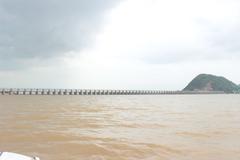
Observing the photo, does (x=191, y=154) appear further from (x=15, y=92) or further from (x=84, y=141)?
(x=15, y=92)

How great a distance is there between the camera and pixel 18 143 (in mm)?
10008

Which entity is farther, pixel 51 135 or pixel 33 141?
pixel 51 135

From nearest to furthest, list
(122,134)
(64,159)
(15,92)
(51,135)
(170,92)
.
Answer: (64,159)
(51,135)
(122,134)
(15,92)
(170,92)

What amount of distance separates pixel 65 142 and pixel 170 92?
12300cm

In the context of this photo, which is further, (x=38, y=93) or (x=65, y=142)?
(x=38, y=93)

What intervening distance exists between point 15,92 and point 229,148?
64647mm

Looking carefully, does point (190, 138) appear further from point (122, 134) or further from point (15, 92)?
point (15, 92)

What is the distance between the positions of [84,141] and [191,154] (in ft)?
11.9

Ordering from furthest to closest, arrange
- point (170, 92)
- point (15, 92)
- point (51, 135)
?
point (170, 92) → point (15, 92) → point (51, 135)

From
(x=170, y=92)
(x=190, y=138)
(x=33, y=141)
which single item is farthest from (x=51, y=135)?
(x=170, y=92)

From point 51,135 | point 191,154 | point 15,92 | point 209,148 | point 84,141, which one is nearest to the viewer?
point 191,154

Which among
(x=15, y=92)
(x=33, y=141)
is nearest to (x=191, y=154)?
(x=33, y=141)

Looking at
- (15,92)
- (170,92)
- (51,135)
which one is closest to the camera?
(51,135)

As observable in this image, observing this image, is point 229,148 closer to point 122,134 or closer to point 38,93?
point 122,134
